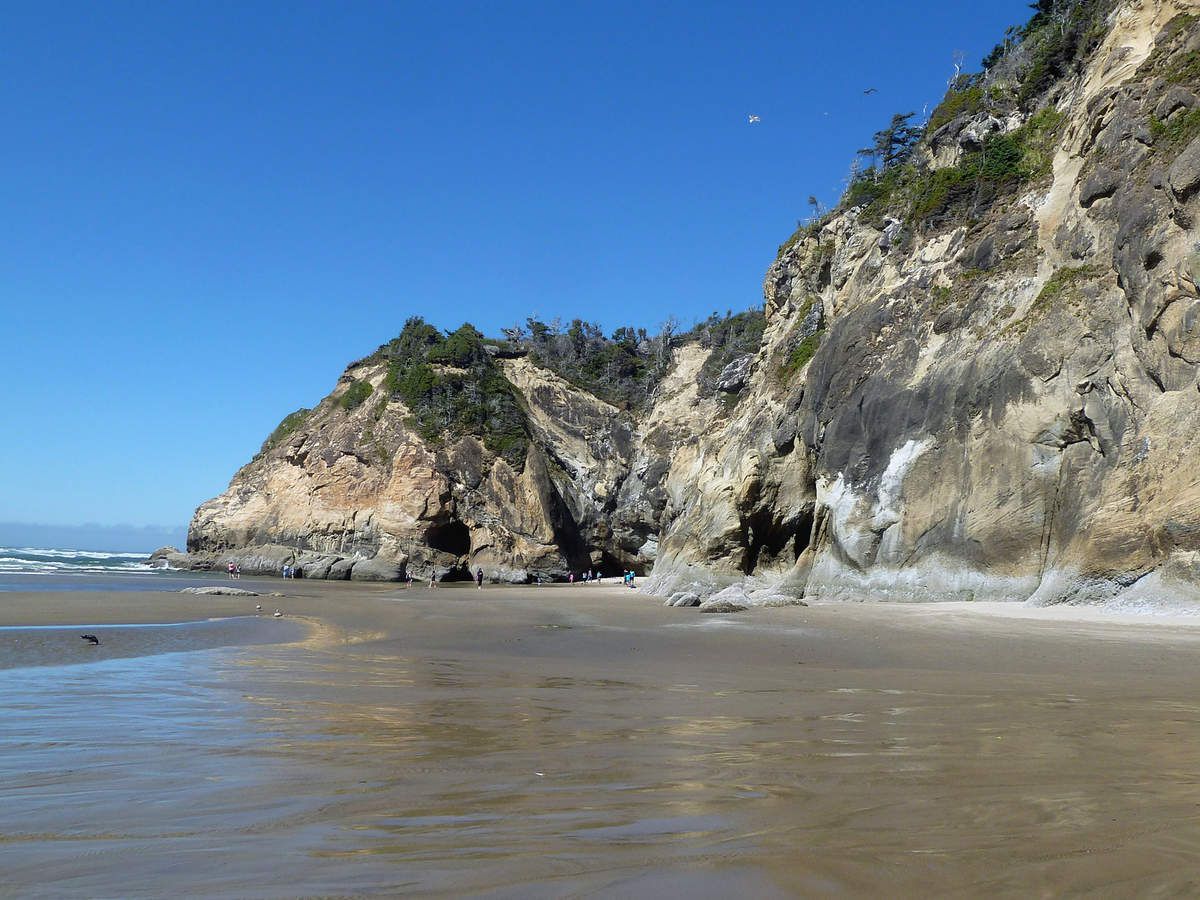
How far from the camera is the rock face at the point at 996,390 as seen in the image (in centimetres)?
1717

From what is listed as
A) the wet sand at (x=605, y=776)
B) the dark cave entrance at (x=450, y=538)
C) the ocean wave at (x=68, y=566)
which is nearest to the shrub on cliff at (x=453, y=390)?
the dark cave entrance at (x=450, y=538)

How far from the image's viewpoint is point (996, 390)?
70.5ft

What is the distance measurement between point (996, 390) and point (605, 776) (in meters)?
20.0

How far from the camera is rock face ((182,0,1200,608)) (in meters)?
17.2

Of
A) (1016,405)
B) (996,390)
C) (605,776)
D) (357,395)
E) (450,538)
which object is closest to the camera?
(605,776)

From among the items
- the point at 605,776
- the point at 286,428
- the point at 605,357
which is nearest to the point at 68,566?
the point at 286,428

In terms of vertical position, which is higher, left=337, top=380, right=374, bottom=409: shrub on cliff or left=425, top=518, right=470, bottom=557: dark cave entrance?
left=337, top=380, right=374, bottom=409: shrub on cliff

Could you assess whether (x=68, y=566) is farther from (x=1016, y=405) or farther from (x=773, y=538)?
(x=1016, y=405)

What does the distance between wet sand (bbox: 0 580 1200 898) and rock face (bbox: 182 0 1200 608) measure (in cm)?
794

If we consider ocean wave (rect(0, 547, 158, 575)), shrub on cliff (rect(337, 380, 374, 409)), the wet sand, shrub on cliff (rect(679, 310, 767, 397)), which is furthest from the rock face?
ocean wave (rect(0, 547, 158, 575))

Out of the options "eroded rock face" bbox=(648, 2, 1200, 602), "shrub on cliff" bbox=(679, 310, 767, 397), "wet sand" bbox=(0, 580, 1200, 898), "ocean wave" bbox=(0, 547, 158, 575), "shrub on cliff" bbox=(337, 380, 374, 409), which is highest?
"shrub on cliff" bbox=(679, 310, 767, 397)

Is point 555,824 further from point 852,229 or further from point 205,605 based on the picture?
point 852,229

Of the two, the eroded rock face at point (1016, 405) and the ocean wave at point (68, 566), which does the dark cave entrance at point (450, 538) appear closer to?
the ocean wave at point (68, 566)

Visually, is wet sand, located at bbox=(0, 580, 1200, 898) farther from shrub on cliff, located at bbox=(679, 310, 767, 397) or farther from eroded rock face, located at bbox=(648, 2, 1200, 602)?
shrub on cliff, located at bbox=(679, 310, 767, 397)
